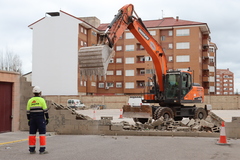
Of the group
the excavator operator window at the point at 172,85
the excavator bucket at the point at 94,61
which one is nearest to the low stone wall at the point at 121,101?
the excavator operator window at the point at 172,85

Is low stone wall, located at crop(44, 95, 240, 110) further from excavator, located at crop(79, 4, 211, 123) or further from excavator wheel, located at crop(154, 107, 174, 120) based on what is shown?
excavator wheel, located at crop(154, 107, 174, 120)

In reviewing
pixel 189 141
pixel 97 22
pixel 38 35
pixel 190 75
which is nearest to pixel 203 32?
pixel 97 22

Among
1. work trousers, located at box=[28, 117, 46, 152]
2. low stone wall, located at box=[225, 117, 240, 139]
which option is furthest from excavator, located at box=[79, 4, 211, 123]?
work trousers, located at box=[28, 117, 46, 152]

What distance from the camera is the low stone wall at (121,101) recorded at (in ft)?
157

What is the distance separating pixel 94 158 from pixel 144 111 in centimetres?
985

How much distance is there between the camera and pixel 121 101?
50.9 metres

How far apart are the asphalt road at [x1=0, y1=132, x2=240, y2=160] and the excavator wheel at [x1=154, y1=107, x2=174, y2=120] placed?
6.21m

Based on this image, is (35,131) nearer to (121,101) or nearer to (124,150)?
(124,150)

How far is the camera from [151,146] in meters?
10.4

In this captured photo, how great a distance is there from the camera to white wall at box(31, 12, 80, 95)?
59.0 metres

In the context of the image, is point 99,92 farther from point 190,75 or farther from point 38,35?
point 190,75

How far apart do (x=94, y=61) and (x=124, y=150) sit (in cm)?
438

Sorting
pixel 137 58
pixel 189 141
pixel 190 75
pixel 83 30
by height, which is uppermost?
pixel 83 30

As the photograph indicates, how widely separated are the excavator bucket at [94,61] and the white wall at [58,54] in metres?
46.0
